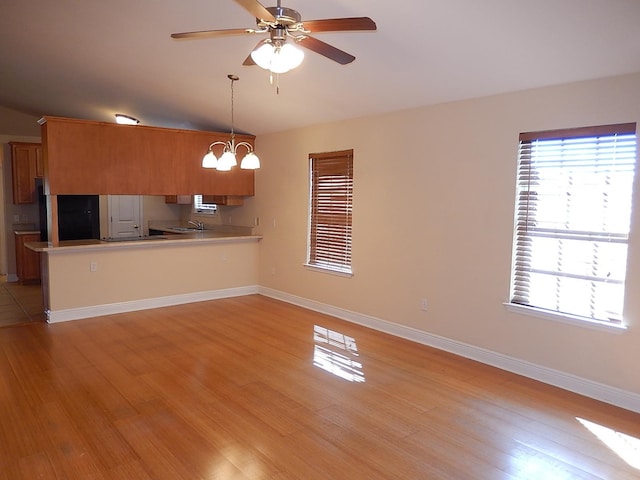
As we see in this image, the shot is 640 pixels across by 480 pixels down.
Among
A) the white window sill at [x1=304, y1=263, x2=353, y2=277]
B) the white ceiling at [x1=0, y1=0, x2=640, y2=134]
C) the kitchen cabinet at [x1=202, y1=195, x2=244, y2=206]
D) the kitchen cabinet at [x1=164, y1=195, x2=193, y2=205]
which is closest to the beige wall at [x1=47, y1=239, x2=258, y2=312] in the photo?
the kitchen cabinet at [x1=202, y1=195, x2=244, y2=206]

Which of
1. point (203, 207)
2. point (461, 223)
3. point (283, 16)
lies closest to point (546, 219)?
point (461, 223)

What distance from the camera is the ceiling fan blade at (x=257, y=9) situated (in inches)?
77.3

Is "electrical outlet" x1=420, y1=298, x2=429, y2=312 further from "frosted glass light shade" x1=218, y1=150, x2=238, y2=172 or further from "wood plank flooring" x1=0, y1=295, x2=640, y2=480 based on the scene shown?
"frosted glass light shade" x1=218, y1=150, x2=238, y2=172

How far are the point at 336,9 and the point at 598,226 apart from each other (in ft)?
8.26

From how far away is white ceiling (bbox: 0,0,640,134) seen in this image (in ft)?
9.30

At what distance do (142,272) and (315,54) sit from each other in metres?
3.63

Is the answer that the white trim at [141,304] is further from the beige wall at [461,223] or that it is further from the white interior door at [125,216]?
the white interior door at [125,216]

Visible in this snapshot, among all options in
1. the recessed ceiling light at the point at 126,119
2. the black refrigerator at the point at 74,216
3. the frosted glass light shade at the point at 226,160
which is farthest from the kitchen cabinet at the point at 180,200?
the frosted glass light shade at the point at 226,160

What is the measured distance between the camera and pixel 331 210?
5.66 metres

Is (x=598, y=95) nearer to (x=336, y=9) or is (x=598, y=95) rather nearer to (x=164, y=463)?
(x=336, y=9)

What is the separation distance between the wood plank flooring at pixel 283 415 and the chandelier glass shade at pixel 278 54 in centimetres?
218

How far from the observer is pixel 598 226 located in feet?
11.1

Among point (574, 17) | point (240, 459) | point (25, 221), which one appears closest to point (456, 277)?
point (574, 17)

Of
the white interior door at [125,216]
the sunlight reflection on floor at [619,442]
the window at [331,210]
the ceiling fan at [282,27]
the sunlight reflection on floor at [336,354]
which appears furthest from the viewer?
the white interior door at [125,216]
